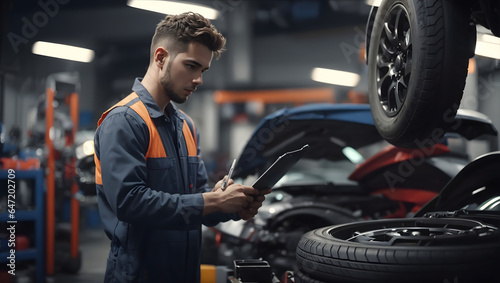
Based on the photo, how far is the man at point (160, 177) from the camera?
1.50 metres

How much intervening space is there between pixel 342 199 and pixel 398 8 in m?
1.45

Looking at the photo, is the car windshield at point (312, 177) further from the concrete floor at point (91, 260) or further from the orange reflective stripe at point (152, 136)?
the concrete floor at point (91, 260)

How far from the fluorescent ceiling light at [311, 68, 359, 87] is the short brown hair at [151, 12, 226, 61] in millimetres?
10132

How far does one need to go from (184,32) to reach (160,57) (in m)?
0.13

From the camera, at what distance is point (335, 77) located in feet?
38.7

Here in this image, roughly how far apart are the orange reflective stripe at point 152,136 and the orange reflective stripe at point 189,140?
0.56ft

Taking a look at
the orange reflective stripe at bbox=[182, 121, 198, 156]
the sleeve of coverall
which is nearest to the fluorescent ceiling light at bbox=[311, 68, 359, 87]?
the orange reflective stripe at bbox=[182, 121, 198, 156]

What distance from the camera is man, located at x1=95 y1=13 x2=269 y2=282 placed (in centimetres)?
150

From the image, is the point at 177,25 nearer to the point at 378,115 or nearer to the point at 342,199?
the point at 378,115

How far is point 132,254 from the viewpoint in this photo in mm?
1606

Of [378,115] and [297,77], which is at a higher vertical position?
[297,77]

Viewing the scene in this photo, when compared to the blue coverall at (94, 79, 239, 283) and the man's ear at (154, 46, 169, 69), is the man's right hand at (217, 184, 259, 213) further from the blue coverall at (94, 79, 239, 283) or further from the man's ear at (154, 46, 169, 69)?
the man's ear at (154, 46, 169, 69)

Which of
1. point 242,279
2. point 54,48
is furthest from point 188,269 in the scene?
point 54,48

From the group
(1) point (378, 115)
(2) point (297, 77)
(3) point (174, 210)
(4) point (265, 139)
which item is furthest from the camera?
(2) point (297, 77)
